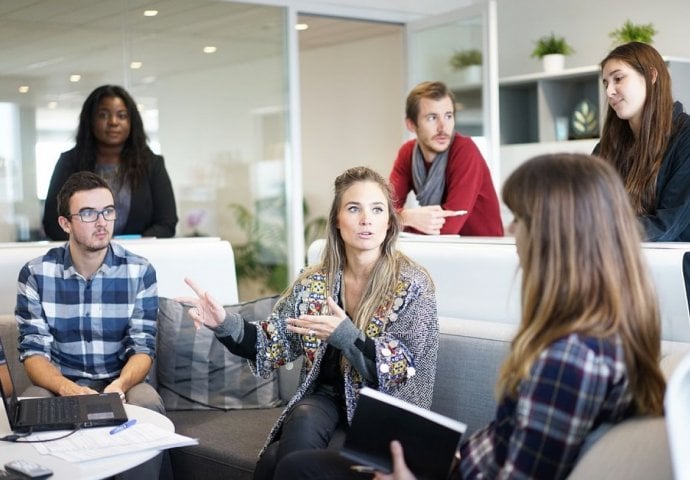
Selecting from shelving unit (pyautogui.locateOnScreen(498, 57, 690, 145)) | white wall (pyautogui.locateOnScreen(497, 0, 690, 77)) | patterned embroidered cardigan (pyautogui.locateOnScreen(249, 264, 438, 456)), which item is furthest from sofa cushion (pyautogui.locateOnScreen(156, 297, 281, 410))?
white wall (pyautogui.locateOnScreen(497, 0, 690, 77))

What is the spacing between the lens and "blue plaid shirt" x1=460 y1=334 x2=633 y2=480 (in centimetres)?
148

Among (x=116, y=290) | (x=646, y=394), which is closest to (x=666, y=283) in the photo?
(x=646, y=394)

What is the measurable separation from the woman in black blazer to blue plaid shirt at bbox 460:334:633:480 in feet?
9.93

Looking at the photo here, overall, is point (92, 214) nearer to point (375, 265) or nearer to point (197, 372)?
point (197, 372)

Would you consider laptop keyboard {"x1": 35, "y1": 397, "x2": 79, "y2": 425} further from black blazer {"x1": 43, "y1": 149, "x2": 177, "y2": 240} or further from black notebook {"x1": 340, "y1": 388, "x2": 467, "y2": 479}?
black blazer {"x1": 43, "y1": 149, "x2": 177, "y2": 240}

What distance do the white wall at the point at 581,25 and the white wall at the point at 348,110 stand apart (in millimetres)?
1154

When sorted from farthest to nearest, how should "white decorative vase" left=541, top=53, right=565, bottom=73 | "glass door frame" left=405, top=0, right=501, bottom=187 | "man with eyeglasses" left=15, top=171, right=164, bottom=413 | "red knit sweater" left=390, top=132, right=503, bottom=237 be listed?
→ "white decorative vase" left=541, top=53, right=565, bottom=73, "glass door frame" left=405, top=0, right=501, bottom=187, "red knit sweater" left=390, top=132, right=503, bottom=237, "man with eyeglasses" left=15, top=171, right=164, bottom=413

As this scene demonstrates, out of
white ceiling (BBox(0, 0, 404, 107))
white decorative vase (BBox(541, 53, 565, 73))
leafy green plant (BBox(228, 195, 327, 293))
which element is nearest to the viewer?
white ceiling (BBox(0, 0, 404, 107))

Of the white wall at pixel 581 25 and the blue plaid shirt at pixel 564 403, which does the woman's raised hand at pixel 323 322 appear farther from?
the white wall at pixel 581 25

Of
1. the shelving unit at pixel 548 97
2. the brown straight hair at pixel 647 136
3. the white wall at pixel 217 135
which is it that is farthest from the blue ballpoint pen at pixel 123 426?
the shelving unit at pixel 548 97

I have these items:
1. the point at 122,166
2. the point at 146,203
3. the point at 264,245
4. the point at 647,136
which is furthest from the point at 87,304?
the point at 264,245

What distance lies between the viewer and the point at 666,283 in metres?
2.40

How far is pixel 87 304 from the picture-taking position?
10.2 feet

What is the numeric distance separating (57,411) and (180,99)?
3.53 m
